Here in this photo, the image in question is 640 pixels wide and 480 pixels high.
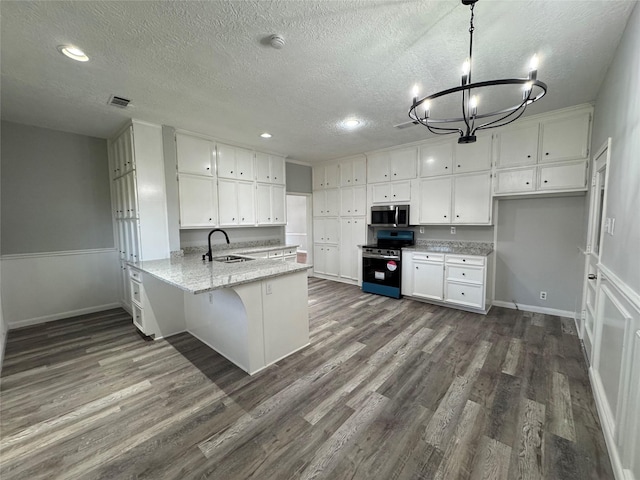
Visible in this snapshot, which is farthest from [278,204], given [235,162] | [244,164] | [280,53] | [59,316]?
[59,316]

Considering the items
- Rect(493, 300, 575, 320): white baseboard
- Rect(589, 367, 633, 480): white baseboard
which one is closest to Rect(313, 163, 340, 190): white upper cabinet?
Rect(493, 300, 575, 320): white baseboard

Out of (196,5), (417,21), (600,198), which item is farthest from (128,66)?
(600,198)

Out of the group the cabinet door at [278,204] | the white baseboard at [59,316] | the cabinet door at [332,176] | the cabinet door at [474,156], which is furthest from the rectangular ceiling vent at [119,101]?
the cabinet door at [474,156]

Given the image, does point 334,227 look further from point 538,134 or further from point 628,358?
point 628,358

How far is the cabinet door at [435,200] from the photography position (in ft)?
14.0

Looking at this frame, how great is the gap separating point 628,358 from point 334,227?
475cm

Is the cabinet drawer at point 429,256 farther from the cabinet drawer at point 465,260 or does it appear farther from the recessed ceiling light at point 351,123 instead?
the recessed ceiling light at point 351,123

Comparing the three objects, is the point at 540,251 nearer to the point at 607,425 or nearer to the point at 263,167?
the point at 607,425

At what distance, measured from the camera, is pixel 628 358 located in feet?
4.56

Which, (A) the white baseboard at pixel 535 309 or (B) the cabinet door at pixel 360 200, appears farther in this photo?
(B) the cabinet door at pixel 360 200

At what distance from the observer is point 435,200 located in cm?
438

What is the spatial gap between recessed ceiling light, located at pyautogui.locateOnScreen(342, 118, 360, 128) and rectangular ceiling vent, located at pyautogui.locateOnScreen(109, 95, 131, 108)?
2504 mm

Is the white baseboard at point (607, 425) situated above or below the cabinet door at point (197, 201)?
below

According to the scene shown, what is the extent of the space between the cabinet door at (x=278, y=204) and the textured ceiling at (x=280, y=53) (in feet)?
6.56
